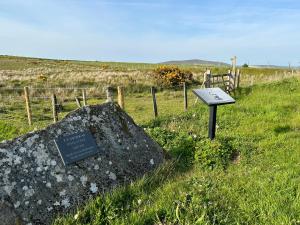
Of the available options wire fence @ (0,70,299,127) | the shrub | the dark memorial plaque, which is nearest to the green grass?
the dark memorial plaque

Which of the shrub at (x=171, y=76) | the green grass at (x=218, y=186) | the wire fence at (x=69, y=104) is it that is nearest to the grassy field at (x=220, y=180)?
the green grass at (x=218, y=186)

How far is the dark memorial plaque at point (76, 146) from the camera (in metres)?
5.47

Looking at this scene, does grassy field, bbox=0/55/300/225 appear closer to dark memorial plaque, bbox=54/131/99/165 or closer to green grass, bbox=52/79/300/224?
green grass, bbox=52/79/300/224

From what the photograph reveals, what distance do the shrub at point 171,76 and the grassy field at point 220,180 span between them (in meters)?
21.6

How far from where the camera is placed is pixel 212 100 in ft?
26.0

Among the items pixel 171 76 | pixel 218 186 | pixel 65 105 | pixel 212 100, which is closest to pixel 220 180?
pixel 218 186

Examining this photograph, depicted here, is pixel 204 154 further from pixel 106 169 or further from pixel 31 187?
pixel 31 187

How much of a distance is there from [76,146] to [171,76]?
95.1 feet

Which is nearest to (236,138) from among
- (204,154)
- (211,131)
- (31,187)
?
(211,131)

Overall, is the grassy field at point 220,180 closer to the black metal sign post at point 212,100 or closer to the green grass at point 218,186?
the green grass at point 218,186

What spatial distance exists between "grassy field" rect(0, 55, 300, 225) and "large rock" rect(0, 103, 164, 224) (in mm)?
267

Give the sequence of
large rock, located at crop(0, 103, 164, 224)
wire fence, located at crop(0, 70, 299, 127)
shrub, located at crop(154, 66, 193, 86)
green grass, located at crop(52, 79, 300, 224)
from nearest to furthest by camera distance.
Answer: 1. green grass, located at crop(52, 79, 300, 224)
2. large rock, located at crop(0, 103, 164, 224)
3. wire fence, located at crop(0, 70, 299, 127)
4. shrub, located at crop(154, 66, 193, 86)

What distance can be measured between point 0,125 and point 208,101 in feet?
25.5

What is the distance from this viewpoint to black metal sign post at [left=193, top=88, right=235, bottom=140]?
786 centimetres
